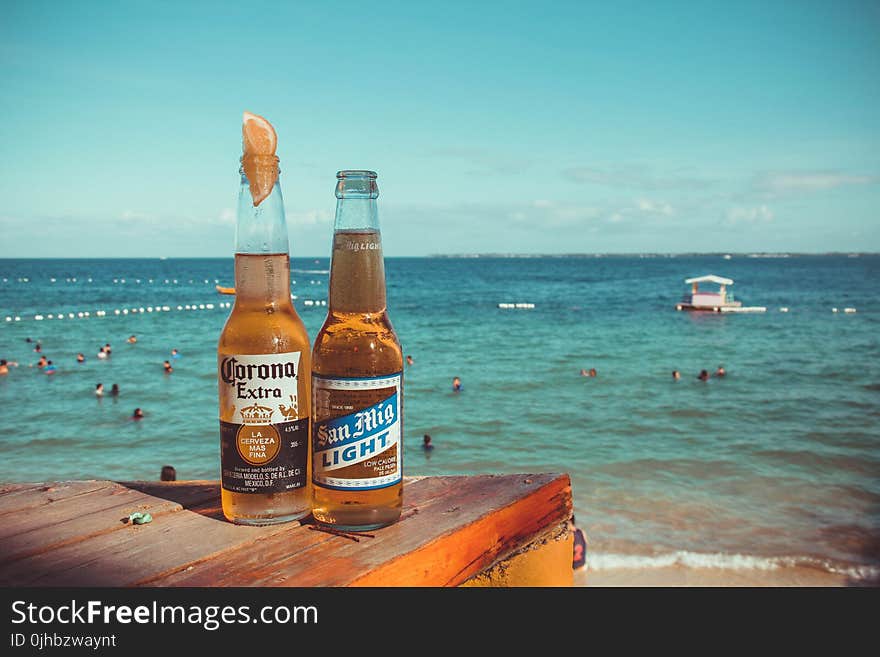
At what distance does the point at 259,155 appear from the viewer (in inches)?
63.5

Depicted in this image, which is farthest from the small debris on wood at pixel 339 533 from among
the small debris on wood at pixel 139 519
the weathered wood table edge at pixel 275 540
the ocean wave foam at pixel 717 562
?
the ocean wave foam at pixel 717 562

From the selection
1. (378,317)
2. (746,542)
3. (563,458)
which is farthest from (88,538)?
(563,458)

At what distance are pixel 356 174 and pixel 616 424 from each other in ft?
45.9

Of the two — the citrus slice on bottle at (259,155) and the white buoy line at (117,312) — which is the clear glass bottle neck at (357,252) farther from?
the white buoy line at (117,312)

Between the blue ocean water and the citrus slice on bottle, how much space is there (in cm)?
733

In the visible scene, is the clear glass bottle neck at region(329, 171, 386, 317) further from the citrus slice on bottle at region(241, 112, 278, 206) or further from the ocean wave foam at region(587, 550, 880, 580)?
the ocean wave foam at region(587, 550, 880, 580)

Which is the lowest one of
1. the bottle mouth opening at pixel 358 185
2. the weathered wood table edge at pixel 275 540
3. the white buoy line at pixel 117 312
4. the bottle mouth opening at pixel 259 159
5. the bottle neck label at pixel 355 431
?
the white buoy line at pixel 117 312

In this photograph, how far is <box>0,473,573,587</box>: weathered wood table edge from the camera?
137 cm

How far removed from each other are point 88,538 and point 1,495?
522mm

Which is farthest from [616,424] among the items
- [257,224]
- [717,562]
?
[257,224]

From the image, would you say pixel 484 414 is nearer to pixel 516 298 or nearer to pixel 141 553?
pixel 141 553

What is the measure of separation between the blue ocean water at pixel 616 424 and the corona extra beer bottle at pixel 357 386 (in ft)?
22.9

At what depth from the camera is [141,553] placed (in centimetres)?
146

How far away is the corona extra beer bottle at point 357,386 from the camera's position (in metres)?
1.60
